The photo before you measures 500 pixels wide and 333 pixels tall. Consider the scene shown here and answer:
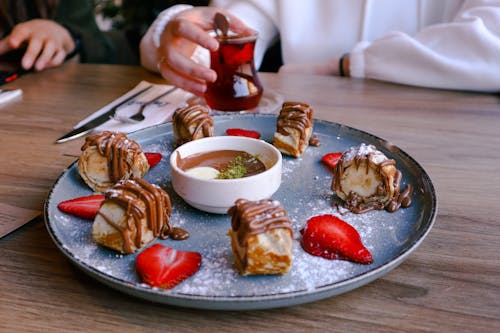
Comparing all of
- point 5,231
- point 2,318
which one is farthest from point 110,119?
point 2,318

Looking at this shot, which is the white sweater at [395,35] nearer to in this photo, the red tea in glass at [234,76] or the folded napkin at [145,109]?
the red tea in glass at [234,76]

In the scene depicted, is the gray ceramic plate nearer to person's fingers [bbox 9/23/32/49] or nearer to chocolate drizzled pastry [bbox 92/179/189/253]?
chocolate drizzled pastry [bbox 92/179/189/253]

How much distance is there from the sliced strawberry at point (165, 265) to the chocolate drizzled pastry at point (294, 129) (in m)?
0.50

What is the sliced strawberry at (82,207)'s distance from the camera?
38.2 inches

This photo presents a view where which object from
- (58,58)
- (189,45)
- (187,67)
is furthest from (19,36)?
(187,67)

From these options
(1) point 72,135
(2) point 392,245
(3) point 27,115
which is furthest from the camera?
(3) point 27,115

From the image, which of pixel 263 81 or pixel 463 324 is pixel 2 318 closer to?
pixel 463 324

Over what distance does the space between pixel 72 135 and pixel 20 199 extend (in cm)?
38

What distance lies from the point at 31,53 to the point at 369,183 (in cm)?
172

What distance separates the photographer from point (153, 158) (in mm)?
1251

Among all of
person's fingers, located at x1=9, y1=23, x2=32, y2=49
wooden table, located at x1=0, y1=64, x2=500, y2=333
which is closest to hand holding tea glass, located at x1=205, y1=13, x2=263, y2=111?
wooden table, located at x1=0, y1=64, x2=500, y2=333

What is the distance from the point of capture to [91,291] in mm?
816

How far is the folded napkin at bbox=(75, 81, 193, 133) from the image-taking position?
5.05 feet

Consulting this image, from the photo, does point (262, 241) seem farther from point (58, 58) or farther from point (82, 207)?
point (58, 58)
